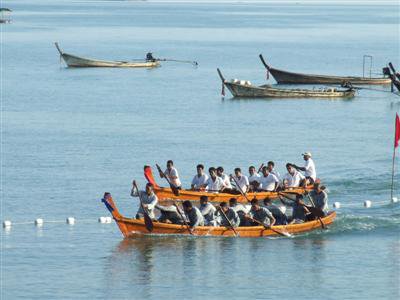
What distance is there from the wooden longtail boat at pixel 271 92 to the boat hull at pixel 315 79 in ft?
17.2

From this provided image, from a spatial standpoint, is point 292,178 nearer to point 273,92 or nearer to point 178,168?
point 178,168

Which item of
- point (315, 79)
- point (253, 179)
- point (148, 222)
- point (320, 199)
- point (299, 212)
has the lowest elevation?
point (148, 222)

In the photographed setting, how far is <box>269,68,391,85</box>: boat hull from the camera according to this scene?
72.8 meters

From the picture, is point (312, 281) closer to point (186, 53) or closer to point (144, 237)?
point (144, 237)

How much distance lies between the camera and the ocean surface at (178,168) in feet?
90.0

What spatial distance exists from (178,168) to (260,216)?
12905 millimetres

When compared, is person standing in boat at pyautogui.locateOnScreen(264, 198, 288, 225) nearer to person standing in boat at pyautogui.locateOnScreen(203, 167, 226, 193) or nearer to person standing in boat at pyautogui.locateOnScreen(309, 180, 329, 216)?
person standing in boat at pyautogui.locateOnScreen(309, 180, 329, 216)

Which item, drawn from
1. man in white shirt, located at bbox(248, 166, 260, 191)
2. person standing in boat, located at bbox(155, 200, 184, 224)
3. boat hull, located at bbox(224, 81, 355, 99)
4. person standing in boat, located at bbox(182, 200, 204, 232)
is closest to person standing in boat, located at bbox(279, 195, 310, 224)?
person standing in boat, located at bbox(182, 200, 204, 232)

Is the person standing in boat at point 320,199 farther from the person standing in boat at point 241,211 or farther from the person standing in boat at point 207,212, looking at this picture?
the person standing in boat at point 207,212

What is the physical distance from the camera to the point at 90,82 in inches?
3061

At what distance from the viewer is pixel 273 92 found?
64.7 m

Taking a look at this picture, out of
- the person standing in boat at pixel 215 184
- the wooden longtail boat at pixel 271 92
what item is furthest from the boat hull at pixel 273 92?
the person standing in boat at pixel 215 184

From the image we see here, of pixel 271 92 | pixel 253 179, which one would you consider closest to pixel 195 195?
pixel 253 179

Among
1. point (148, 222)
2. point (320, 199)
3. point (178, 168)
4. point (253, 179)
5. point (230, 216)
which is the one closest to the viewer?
point (148, 222)
